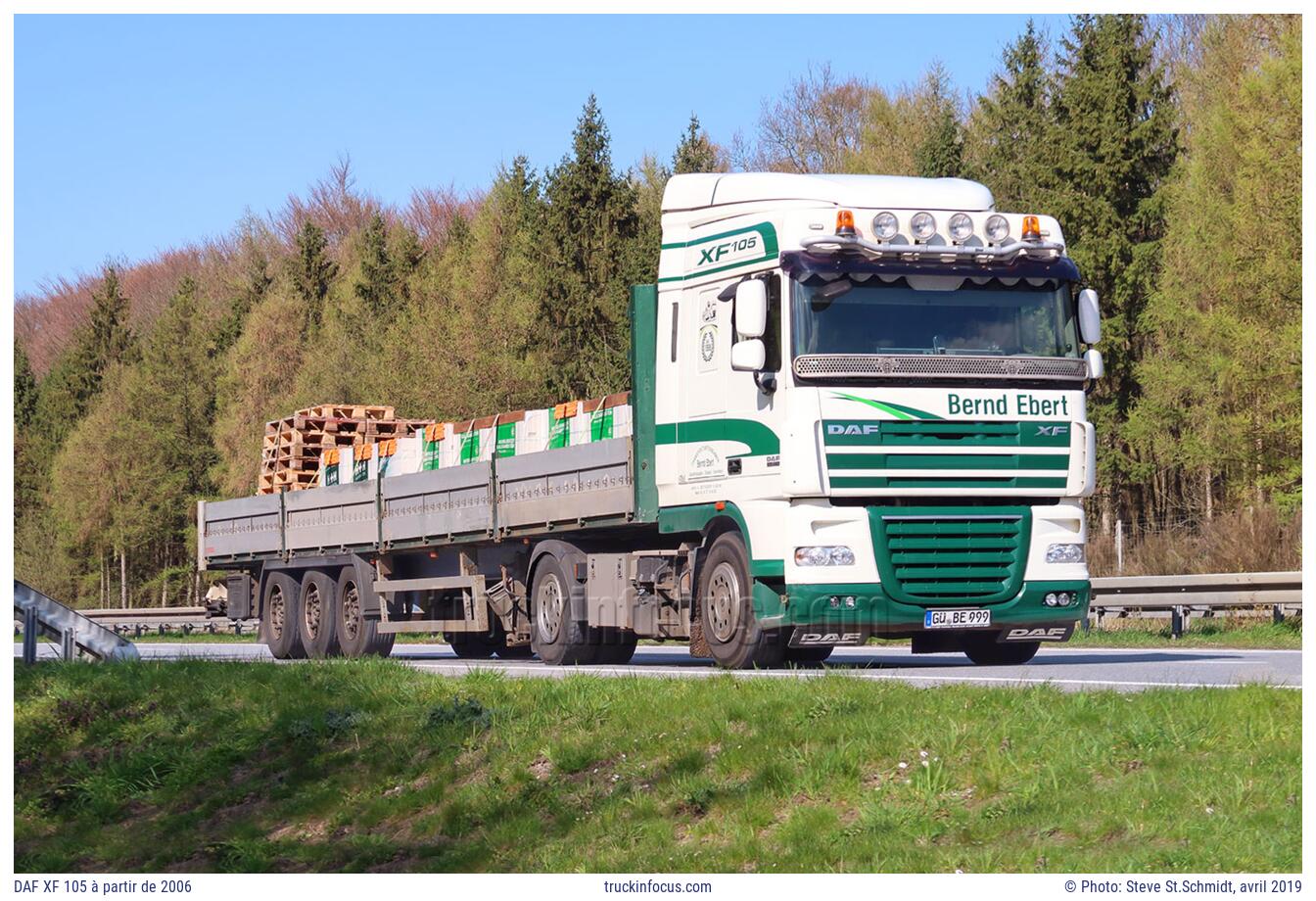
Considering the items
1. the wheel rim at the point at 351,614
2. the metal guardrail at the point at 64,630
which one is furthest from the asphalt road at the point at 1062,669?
the wheel rim at the point at 351,614

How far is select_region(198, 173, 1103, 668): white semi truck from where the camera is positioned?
14727mm

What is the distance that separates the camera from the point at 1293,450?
3388cm

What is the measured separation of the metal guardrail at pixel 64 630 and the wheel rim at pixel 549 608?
3.95 m

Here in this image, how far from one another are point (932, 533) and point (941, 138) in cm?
→ 3530

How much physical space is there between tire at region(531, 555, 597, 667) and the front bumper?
3443 mm

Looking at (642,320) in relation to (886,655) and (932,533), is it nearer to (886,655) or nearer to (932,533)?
(932,533)

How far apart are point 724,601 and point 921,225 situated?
3.53 m

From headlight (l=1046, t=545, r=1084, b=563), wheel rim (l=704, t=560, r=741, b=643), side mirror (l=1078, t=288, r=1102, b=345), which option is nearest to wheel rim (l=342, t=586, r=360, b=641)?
wheel rim (l=704, t=560, r=741, b=643)

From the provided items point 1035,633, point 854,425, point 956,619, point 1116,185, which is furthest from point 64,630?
point 1116,185

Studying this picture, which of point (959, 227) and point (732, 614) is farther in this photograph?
point (732, 614)

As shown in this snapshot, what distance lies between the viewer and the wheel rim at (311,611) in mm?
24047

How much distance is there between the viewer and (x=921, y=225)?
15203 mm

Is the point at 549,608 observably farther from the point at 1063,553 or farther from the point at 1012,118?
the point at 1012,118

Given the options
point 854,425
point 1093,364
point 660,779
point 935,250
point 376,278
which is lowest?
point 660,779
